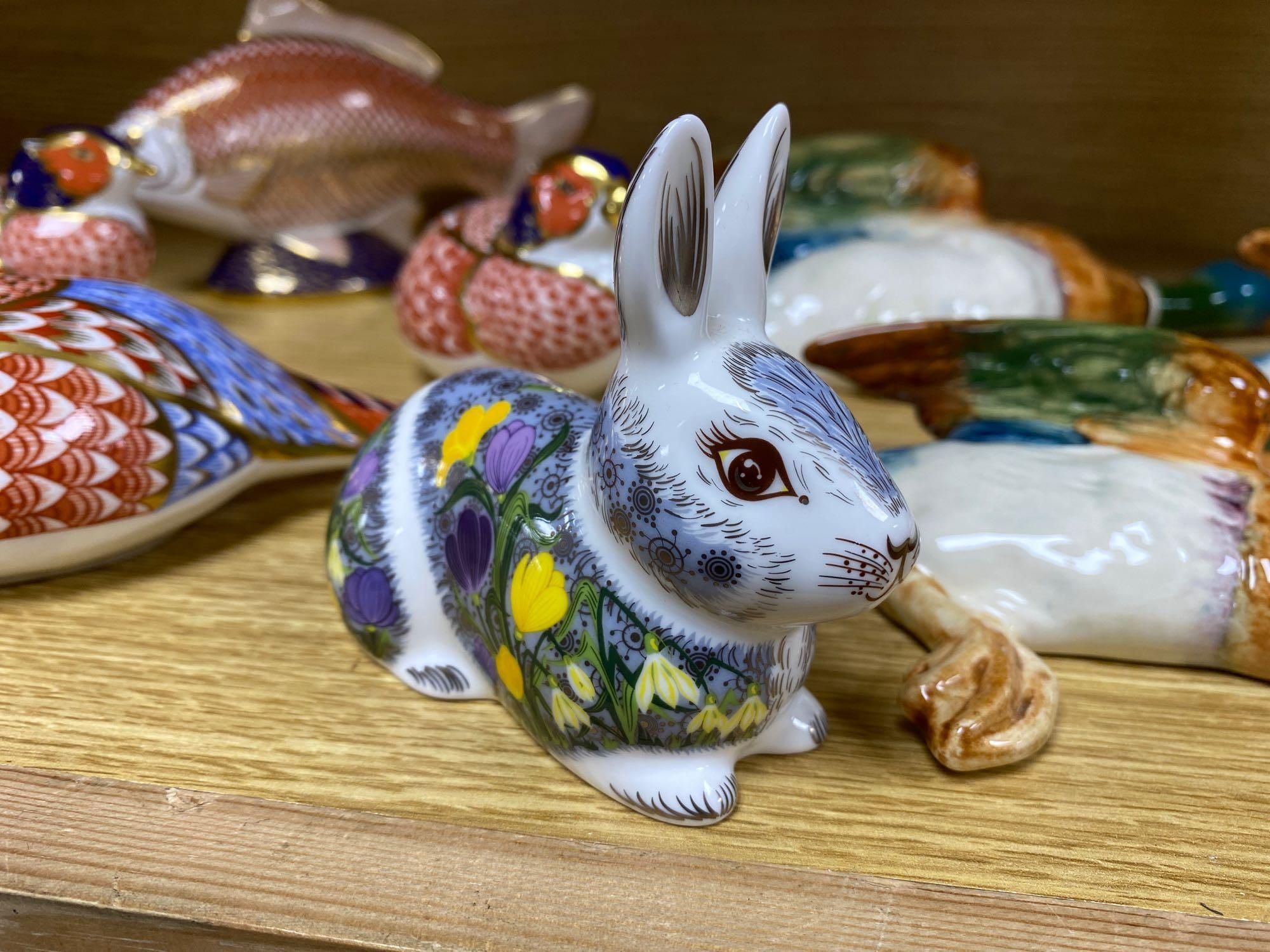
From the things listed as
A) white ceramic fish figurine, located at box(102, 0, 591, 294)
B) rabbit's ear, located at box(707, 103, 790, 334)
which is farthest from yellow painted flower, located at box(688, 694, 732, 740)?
white ceramic fish figurine, located at box(102, 0, 591, 294)

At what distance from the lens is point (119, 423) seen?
0.89 meters

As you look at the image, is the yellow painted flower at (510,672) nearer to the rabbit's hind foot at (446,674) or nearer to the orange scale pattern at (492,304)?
the rabbit's hind foot at (446,674)

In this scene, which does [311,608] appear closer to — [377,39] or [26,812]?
[26,812]

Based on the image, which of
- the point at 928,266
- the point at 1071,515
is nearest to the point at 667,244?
the point at 1071,515

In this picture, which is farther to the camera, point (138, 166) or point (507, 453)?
point (138, 166)

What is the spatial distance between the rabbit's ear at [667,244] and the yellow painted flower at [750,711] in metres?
0.22

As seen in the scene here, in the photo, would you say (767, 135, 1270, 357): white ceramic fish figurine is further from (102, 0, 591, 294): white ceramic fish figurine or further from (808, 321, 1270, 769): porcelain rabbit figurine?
(102, 0, 591, 294): white ceramic fish figurine

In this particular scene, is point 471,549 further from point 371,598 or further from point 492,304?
point 492,304

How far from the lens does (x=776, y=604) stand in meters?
0.60

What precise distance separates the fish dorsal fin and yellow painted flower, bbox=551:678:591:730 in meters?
1.10

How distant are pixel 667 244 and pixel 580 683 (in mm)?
269

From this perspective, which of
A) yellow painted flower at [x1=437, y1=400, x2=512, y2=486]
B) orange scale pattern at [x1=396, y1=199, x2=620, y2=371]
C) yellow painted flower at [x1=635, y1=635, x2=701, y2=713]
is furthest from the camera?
orange scale pattern at [x1=396, y1=199, x2=620, y2=371]

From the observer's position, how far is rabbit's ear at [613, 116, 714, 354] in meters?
0.55

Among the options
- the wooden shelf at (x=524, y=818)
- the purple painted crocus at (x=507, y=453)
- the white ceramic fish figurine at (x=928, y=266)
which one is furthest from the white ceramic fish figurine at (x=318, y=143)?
the purple painted crocus at (x=507, y=453)
